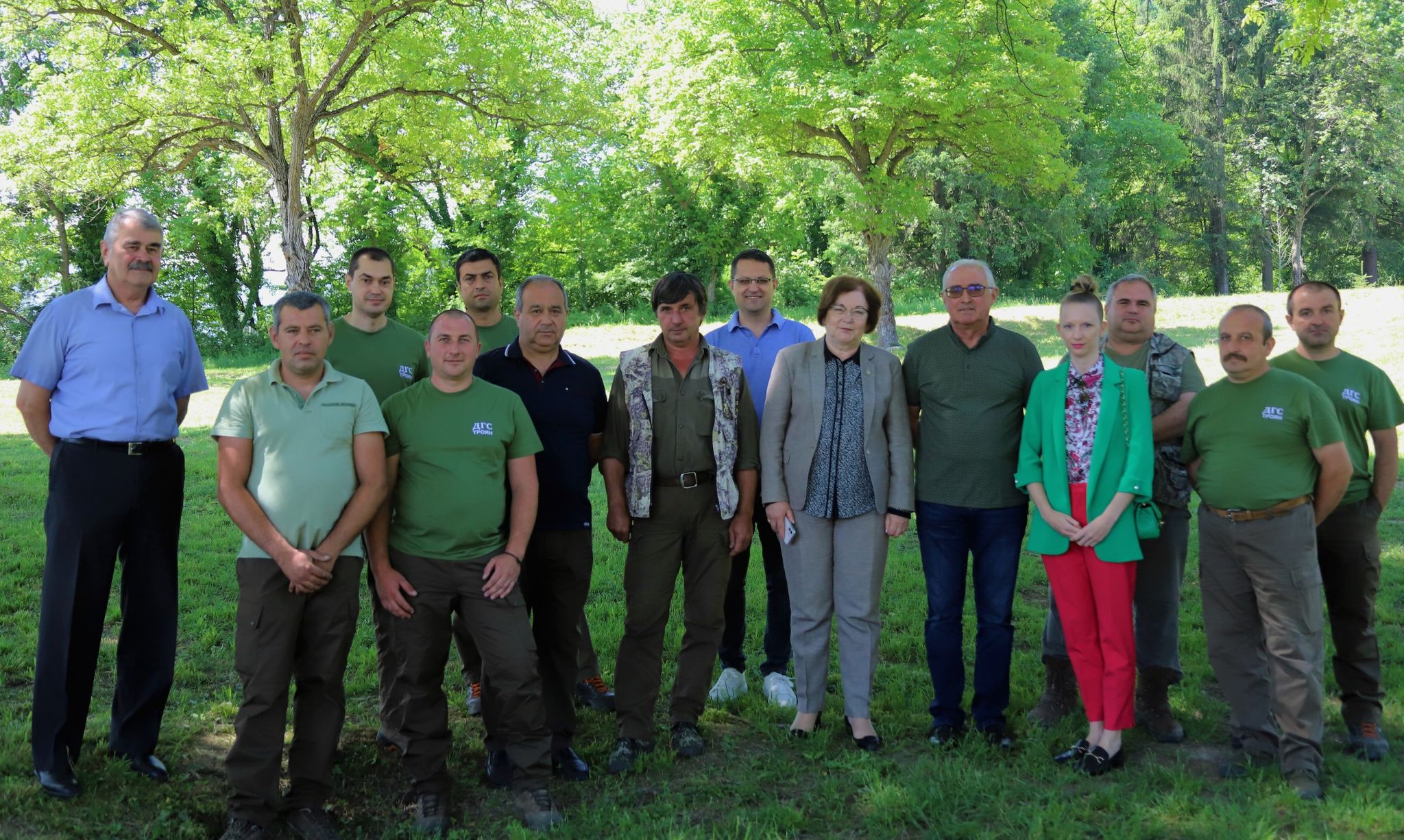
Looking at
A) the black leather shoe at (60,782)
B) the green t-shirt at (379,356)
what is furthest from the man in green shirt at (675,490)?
the black leather shoe at (60,782)

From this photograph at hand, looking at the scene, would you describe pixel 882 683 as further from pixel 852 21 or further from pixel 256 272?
pixel 256 272

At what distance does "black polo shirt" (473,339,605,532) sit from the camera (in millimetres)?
4391

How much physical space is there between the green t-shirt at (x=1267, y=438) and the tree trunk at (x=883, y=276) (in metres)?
16.3

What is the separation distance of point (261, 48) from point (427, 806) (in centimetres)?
1254

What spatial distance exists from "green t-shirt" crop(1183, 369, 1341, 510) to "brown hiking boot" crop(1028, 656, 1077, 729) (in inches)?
44.4

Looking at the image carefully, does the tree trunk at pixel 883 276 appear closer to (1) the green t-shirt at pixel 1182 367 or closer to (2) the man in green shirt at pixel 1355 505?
(1) the green t-shirt at pixel 1182 367

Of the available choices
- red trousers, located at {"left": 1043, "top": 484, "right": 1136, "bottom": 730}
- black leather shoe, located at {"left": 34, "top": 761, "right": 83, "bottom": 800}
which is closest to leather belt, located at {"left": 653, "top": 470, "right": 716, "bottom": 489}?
red trousers, located at {"left": 1043, "top": 484, "right": 1136, "bottom": 730}

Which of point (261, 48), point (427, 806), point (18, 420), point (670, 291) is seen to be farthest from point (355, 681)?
point (18, 420)

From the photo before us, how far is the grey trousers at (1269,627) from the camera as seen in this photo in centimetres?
409

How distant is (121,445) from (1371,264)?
4756cm

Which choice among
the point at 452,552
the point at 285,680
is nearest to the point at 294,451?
the point at 452,552

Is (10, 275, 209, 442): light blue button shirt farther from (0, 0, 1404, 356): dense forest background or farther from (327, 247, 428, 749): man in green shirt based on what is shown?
(0, 0, 1404, 356): dense forest background

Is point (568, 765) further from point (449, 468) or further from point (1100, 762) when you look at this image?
point (1100, 762)

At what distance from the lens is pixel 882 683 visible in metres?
5.44
